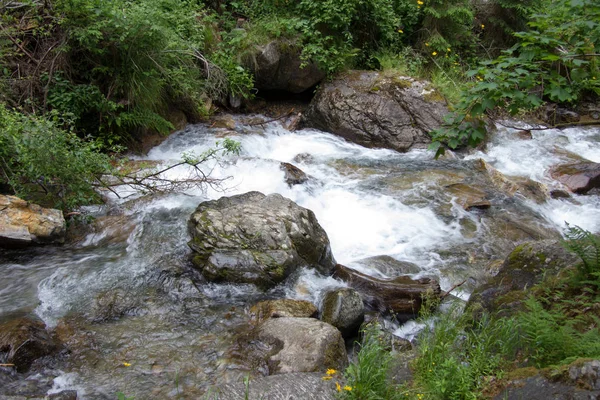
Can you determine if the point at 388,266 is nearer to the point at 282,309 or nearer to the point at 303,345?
the point at 282,309

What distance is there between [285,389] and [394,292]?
2.46 meters

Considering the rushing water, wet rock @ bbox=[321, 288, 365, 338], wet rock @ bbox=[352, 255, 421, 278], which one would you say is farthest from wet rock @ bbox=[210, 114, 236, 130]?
wet rock @ bbox=[321, 288, 365, 338]

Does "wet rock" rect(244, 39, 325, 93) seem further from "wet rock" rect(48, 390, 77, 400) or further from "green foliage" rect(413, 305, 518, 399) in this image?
"wet rock" rect(48, 390, 77, 400)

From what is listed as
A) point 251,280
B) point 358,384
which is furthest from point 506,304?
point 251,280

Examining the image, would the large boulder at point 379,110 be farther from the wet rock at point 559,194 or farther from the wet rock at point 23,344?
the wet rock at point 23,344

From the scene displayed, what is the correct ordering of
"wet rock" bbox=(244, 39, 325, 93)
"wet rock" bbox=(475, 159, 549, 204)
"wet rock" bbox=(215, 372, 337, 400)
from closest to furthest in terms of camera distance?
"wet rock" bbox=(215, 372, 337, 400)
"wet rock" bbox=(475, 159, 549, 204)
"wet rock" bbox=(244, 39, 325, 93)

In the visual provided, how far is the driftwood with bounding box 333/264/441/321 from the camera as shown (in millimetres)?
5320

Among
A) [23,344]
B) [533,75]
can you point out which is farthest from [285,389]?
[533,75]

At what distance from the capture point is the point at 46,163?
18.5ft

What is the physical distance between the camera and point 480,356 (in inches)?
126

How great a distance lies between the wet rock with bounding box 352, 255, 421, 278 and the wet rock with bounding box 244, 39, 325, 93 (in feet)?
18.3

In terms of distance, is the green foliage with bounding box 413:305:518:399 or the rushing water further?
the rushing water

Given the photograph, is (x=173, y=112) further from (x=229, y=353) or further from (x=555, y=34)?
(x=555, y=34)

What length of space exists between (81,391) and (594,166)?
9.48 metres
